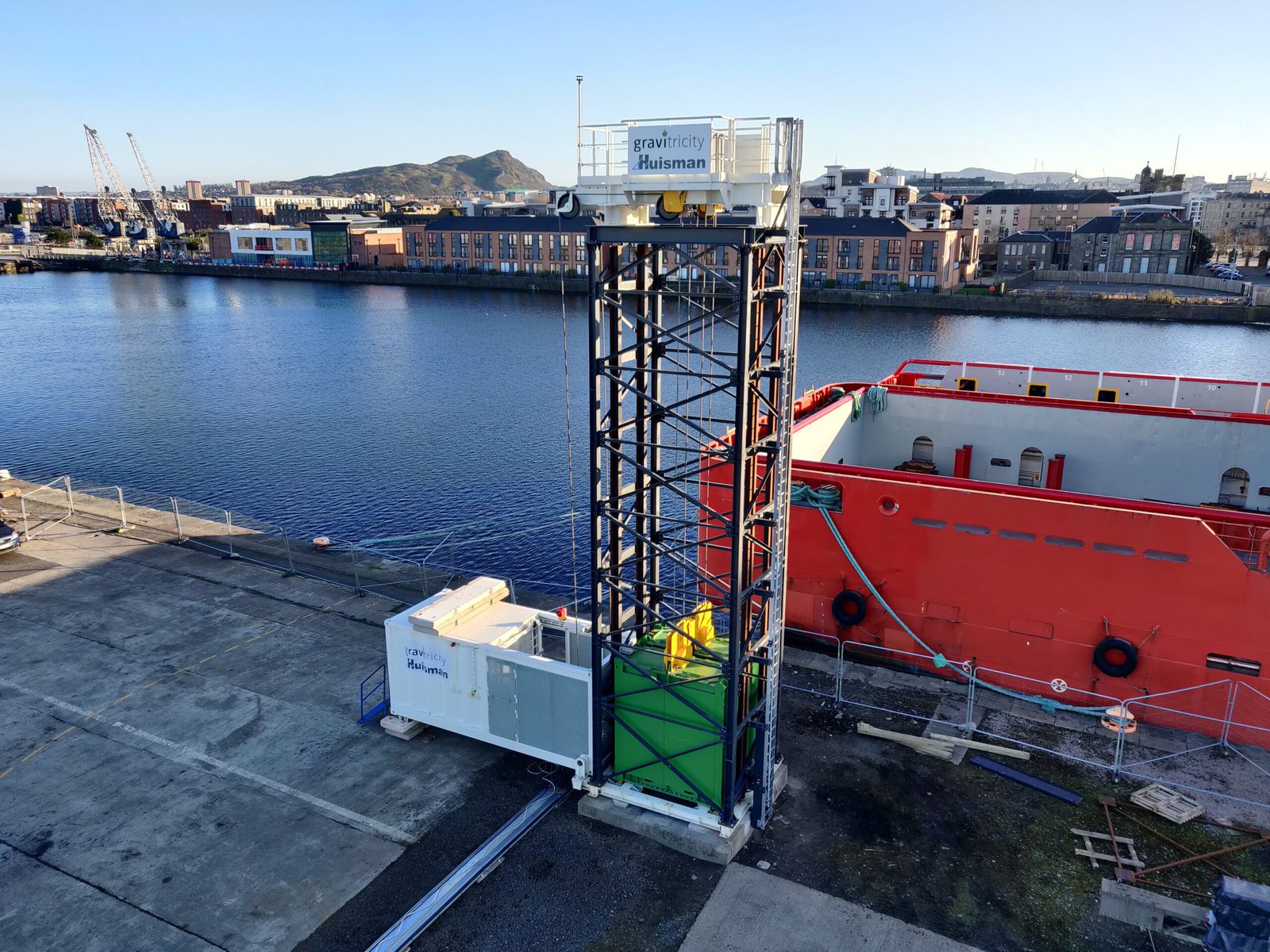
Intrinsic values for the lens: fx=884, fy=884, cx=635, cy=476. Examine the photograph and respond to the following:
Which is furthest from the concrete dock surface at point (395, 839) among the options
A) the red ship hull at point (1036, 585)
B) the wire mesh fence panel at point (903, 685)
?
the red ship hull at point (1036, 585)

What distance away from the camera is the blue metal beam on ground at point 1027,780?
14.3 metres

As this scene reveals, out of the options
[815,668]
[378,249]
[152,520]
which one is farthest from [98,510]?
[378,249]

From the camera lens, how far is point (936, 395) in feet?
86.2

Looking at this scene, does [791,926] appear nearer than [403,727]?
Yes

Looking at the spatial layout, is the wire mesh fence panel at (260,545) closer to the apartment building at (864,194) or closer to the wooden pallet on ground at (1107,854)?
the wooden pallet on ground at (1107,854)

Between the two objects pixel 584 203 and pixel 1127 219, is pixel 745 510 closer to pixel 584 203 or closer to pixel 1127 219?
pixel 584 203

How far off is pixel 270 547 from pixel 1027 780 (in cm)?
2096

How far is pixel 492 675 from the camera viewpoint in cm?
1493

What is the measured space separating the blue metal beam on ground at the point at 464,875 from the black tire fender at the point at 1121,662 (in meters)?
10.3

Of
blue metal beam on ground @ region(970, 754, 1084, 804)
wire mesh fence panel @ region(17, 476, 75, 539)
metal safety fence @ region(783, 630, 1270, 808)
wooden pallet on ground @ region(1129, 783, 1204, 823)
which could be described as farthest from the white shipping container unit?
wire mesh fence panel @ region(17, 476, 75, 539)

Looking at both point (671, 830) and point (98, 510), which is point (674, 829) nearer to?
point (671, 830)

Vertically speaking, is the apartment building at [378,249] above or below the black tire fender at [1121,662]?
above

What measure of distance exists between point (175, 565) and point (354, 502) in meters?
12.8

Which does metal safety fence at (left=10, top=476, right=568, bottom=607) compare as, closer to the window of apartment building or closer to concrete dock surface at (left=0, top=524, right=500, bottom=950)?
concrete dock surface at (left=0, top=524, right=500, bottom=950)
